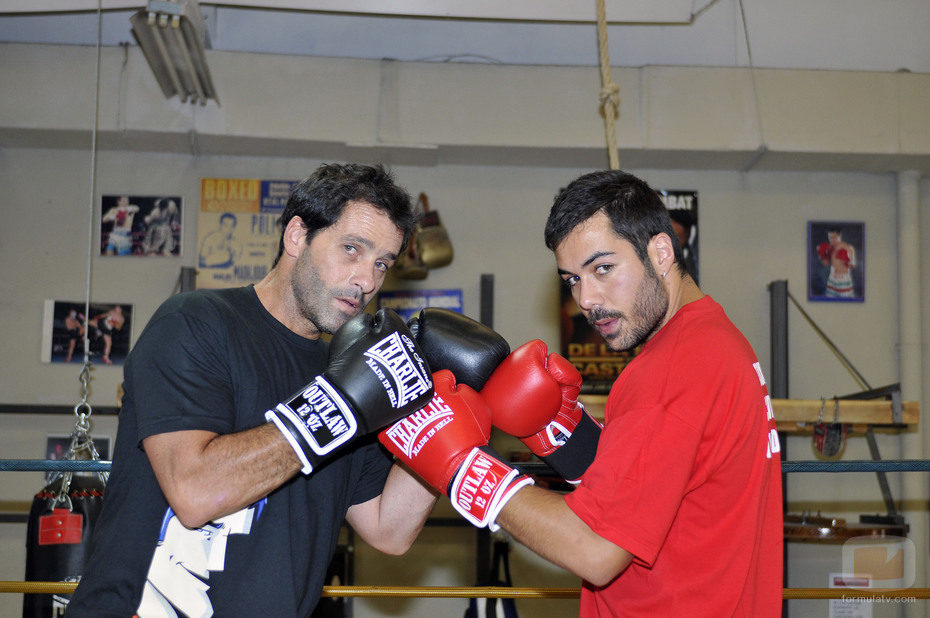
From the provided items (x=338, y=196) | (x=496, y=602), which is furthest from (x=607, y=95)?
(x=496, y=602)

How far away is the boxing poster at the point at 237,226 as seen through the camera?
4.59m

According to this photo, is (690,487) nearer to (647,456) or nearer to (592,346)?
(647,456)

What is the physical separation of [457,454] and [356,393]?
0.20 meters

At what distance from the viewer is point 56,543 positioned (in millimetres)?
2689

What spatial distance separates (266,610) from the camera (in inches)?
52.9

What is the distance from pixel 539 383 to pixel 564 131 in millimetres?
3037

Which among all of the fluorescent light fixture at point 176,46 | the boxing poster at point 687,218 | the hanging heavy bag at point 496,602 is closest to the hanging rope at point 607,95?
the fluorescent light fixture at point 176,46

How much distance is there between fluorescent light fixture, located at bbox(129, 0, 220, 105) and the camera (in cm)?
322

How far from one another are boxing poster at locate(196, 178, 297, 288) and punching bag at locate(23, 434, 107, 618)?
1913mm

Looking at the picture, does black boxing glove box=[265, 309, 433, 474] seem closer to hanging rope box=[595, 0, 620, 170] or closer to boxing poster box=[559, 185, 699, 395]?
hanging rope box=[595, 0, 620, 170]

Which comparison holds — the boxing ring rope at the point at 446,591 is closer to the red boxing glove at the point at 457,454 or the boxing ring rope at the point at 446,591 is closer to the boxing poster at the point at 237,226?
the red boxing glove at the point at 457,454

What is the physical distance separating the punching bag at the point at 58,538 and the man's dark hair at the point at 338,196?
1.45 metres

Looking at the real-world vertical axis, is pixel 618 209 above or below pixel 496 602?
above

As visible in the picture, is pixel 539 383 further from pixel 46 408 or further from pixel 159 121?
pixel 46 408
